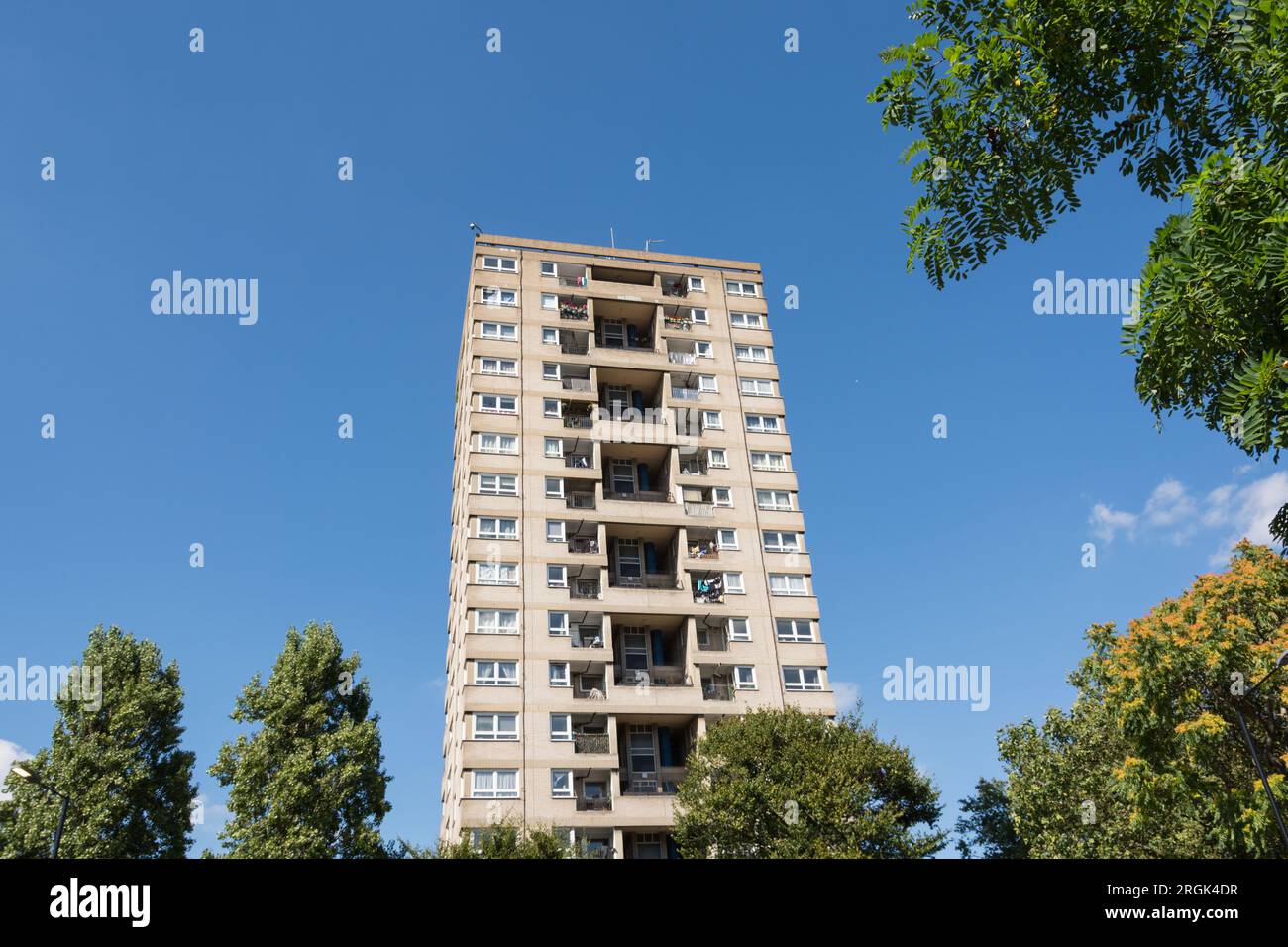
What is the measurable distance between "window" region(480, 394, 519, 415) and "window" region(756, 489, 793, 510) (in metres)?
16.4

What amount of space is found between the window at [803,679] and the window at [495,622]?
50.5ft

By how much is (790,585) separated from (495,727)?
63.2 ft

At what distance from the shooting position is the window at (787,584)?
52.2 m

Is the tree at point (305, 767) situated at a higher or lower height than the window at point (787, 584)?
lower

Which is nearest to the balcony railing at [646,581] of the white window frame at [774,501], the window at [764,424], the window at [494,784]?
the white window frame at [774,501]

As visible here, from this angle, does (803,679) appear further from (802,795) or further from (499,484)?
(499,484)

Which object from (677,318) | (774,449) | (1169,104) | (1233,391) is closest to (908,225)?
(1169,104)

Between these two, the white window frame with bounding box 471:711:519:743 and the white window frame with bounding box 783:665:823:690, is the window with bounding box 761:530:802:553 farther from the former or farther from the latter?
the white window frame with bounding box 471:711:519:743

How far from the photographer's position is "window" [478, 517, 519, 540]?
50.2 meters

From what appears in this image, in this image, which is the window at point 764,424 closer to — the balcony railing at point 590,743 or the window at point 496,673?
the window at point 496,673

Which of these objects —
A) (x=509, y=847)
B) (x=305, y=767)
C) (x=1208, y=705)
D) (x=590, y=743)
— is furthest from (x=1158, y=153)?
(x=590, y=743)

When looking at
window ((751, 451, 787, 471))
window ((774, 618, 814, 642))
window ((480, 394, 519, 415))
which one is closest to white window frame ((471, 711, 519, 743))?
window ((774, 618, 814, 642))
